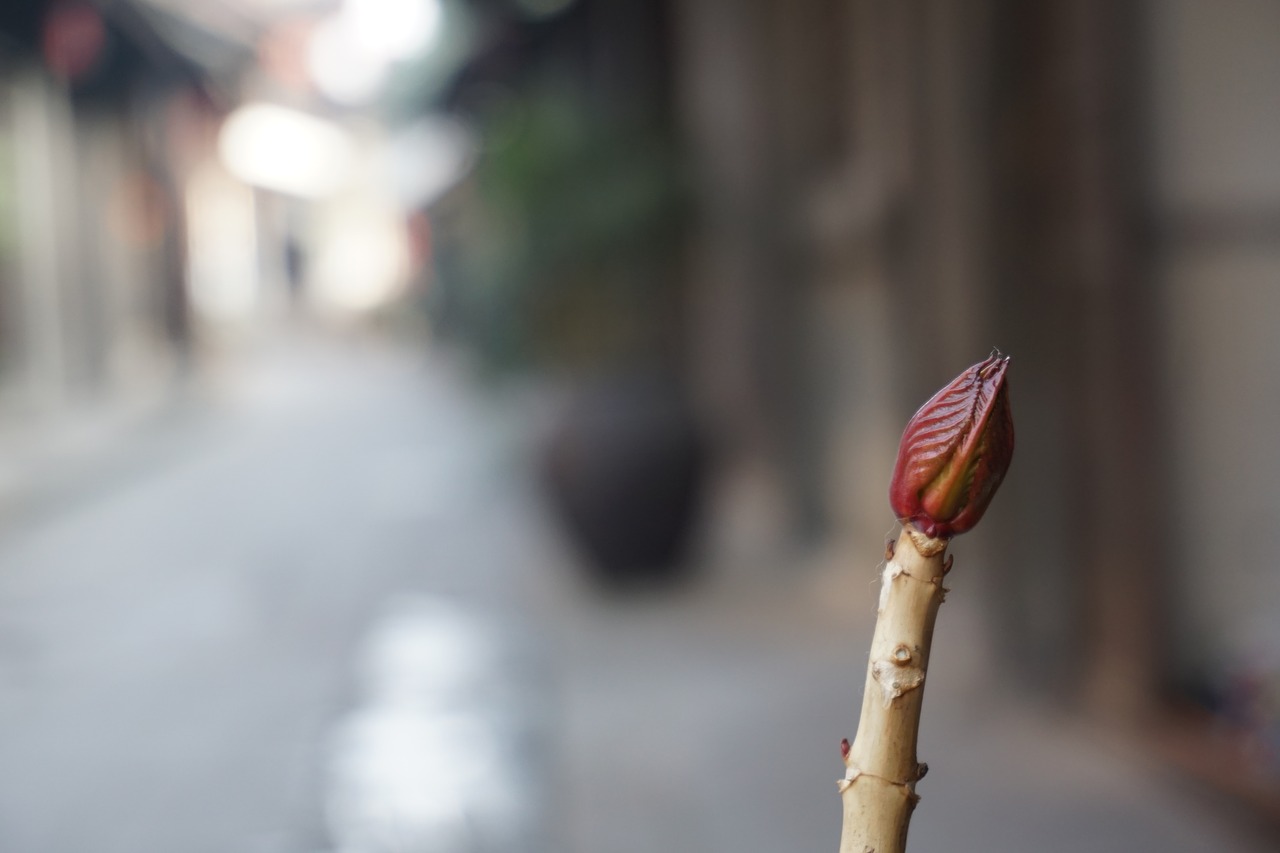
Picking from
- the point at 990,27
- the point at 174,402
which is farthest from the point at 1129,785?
the point at 174,402

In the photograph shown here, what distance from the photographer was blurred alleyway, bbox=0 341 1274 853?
9.42 ft

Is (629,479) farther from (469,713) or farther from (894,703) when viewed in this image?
(894,703)

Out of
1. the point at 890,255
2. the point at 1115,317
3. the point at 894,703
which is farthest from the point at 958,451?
the point at 890,255

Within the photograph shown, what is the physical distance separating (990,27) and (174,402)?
1404 cm

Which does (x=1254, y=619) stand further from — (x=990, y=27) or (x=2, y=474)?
(x=2, y=474)

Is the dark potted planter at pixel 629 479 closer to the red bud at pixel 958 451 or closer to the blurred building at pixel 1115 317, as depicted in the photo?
the blurred building at pixel 1115 317

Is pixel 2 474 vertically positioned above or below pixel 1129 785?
above

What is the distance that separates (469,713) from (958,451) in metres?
3.44

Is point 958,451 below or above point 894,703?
above

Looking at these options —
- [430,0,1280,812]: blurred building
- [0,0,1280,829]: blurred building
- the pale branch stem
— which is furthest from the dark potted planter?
the pale branch stem

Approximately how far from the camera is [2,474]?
922 cm

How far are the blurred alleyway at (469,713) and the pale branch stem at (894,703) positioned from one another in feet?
7.26

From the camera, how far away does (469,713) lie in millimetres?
3793

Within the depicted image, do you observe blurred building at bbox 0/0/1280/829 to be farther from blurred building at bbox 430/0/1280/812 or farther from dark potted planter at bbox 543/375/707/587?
dark potted planter at bbox 543/375/707/587
